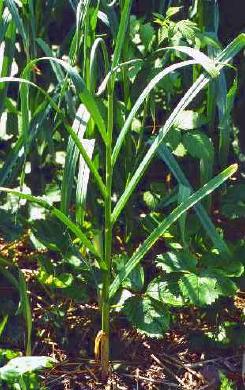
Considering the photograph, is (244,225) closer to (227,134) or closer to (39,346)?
(227,134)

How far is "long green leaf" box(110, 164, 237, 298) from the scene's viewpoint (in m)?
1.74

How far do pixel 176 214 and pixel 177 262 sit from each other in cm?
22

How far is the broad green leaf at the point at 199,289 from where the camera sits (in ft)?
6.06

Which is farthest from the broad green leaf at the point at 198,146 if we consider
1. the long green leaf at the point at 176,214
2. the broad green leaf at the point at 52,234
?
the broad green leaf at the point at 52,234

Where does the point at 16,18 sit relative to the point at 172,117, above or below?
above

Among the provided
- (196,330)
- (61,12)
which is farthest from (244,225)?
(61,12)

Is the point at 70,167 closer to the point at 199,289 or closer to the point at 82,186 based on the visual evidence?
the point at 82,186

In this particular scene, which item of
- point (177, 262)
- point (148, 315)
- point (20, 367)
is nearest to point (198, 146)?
point (177, 262)

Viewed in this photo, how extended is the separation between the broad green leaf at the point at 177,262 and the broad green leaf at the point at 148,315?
87mm

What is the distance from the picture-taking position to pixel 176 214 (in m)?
1.76

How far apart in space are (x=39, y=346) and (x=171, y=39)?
2.70 feet

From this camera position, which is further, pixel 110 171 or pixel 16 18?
pixel 16 18

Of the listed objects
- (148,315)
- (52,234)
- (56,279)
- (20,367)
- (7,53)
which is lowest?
(20,367)

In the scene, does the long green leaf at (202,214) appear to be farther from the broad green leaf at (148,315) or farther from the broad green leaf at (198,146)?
the broad green leaf at (148,315)
